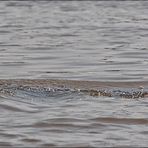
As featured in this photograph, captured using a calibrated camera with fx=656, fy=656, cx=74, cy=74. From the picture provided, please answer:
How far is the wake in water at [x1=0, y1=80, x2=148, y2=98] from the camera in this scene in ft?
25.9

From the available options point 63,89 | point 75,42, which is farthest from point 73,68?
point 75,42

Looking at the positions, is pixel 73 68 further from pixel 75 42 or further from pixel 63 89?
pixel 75 42

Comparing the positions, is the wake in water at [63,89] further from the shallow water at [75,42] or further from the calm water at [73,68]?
the shallow water at [75,42]

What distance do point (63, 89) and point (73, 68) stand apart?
1.80 m

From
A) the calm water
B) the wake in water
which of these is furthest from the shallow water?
the wake in water

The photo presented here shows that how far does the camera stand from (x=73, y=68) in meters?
9.93

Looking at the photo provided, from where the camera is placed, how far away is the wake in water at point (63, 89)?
7.89m

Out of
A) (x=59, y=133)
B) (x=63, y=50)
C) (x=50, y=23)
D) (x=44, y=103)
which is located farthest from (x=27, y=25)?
(x=59, y=133)

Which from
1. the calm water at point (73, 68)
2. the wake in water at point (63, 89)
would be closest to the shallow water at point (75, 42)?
the calm water at point (73, 68)

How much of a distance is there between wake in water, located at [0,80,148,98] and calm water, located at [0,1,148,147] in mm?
147

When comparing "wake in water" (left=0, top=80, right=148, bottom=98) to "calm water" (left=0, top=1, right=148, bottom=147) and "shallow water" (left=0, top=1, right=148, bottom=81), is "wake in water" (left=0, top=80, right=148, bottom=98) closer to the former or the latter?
"calm water" (left=0, top=1, right=148, bottom=147)

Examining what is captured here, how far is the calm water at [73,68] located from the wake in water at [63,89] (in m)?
0.15

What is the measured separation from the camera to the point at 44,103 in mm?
7289

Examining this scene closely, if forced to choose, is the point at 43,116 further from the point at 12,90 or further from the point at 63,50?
the point at 63,50
